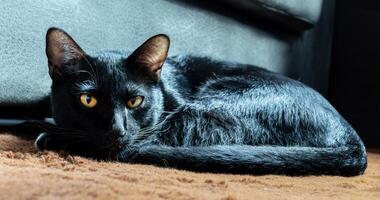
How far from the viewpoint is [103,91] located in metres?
1.36

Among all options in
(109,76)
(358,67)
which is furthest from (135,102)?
(358,67)

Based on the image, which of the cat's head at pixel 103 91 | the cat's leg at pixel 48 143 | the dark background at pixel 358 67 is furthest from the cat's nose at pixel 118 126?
the dark background at pixel 358 67

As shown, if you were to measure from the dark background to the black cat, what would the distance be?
2.95 feet

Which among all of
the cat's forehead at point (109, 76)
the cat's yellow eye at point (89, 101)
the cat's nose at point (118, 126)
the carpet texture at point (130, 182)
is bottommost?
the carpet texture at point (130, 182)

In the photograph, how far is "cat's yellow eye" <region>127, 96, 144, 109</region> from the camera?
1.39 meters

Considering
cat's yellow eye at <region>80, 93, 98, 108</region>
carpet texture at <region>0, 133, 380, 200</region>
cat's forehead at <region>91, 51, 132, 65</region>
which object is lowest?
carpet texture at <region>0, 133, 380, 200</region>

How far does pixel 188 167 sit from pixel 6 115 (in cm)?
63

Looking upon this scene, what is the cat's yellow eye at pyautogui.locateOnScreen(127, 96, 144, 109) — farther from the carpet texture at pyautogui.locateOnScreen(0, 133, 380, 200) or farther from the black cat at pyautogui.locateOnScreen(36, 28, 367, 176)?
the carpet texture at pyautogui.locateOnScreen(0, 133, 380, 200)

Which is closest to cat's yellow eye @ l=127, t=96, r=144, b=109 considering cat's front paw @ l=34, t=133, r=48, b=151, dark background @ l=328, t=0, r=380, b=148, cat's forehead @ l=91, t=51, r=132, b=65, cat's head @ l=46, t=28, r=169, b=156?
cat's head @ l=46, t=28, r=169, b=156

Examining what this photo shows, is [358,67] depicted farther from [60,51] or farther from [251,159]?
[60,51]

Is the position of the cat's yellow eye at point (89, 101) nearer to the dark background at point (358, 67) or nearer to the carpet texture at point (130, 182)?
the carpet texture at point (130, 182)

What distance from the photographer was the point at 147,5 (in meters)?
1.79

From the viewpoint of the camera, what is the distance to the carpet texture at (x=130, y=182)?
33.9 inches

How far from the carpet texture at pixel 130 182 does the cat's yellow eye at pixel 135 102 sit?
18 cm
